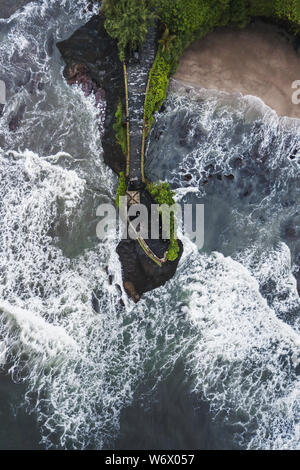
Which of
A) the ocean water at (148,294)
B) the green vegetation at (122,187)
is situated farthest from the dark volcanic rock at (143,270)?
the green vegetation at (122,187)

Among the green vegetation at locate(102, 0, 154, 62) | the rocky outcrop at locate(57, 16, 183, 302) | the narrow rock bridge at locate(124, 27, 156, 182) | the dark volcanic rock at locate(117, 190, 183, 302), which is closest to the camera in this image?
the green vegetation at locate(102, 0, 154, 62)

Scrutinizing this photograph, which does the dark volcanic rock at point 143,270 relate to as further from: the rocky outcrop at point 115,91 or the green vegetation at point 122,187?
the green vegetation at point 122,187

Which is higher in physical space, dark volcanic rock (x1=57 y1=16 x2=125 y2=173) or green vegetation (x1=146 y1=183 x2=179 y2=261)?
dark volcanic rock (x1=57 y1=16 x2=125 y2=173)

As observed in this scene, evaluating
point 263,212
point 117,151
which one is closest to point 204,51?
point 117,151

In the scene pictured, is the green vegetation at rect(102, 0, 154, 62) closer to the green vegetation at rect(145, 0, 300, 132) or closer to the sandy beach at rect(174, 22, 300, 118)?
the green vegetation at rect(145, 0, 300, 132)

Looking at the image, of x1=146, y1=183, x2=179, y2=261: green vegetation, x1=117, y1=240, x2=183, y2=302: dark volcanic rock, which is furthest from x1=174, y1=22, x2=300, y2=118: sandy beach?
x1=117, y1=240, x2=183, y2=302: dark volcanic rock
